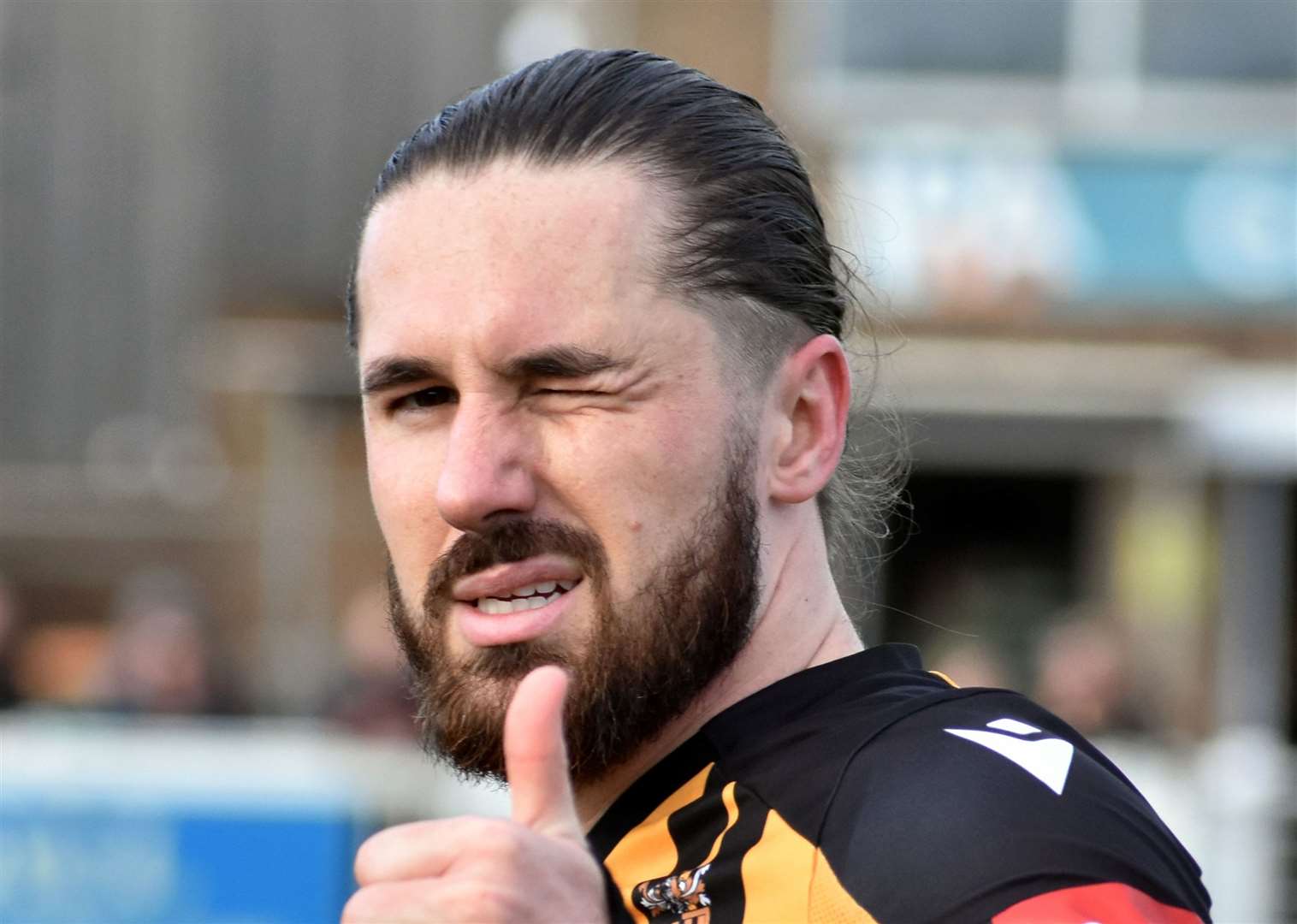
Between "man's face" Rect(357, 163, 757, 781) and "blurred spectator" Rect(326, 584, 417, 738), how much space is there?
17.6 feet

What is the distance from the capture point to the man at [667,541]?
157cm

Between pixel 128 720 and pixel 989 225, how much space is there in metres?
5.40

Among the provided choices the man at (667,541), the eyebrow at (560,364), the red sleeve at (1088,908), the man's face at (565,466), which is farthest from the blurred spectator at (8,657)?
the red sleeve at (1088,908)

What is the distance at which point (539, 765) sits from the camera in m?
1.43

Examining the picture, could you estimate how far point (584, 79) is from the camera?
2.09m

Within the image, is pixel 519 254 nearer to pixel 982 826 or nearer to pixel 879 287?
pixel 982 826

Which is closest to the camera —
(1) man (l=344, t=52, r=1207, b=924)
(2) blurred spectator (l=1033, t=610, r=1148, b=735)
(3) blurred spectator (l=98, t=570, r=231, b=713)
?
(1) man (l=344, t=52, r=1207, b=924)

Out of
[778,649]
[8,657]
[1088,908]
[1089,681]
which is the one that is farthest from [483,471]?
[8,657]

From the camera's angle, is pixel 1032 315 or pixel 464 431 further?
pixel 1032 315

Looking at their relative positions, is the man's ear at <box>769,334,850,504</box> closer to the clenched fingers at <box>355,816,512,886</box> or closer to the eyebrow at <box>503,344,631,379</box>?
the eyebrow at <box>503,344,631,379</box>

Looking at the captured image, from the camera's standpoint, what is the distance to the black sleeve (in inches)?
Result: 58.6

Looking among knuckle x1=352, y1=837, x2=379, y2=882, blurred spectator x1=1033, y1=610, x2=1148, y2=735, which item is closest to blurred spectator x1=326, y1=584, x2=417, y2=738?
blurred spectator x1=1033, y1=610, x2=1148, y2=735

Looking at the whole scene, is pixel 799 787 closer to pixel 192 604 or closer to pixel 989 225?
pixel 192 604

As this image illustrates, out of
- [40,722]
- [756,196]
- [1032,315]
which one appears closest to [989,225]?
[1032,315]
